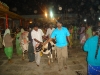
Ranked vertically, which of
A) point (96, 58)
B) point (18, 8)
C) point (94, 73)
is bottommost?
point (94, 73)

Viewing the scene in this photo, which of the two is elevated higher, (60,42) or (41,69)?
(60,42)

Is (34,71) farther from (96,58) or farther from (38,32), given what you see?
(96,58)

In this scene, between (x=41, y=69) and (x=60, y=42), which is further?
(x=41, y=69)

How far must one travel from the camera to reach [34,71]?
246 inches

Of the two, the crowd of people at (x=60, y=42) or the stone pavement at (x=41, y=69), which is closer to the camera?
the crowd of people at (x=60, y=42)

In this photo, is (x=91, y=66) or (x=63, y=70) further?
(x=63, y=70)

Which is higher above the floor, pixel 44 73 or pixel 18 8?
pixel 18 8

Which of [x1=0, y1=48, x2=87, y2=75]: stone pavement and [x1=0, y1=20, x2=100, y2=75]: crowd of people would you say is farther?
[x1=0, y1=48, x2=87, y2=75]: stone pavement

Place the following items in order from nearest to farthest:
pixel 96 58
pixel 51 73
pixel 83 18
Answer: pixel 96 58 < pixel 51 73 < pixel 83 18

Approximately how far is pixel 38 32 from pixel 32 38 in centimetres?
42

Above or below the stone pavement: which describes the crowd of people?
above

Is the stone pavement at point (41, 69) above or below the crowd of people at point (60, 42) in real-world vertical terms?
below

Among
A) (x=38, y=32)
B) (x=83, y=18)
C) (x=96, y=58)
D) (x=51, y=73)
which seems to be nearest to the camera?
(x=96, y=58)

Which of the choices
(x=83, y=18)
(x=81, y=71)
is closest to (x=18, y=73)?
(x=81, y=71)
